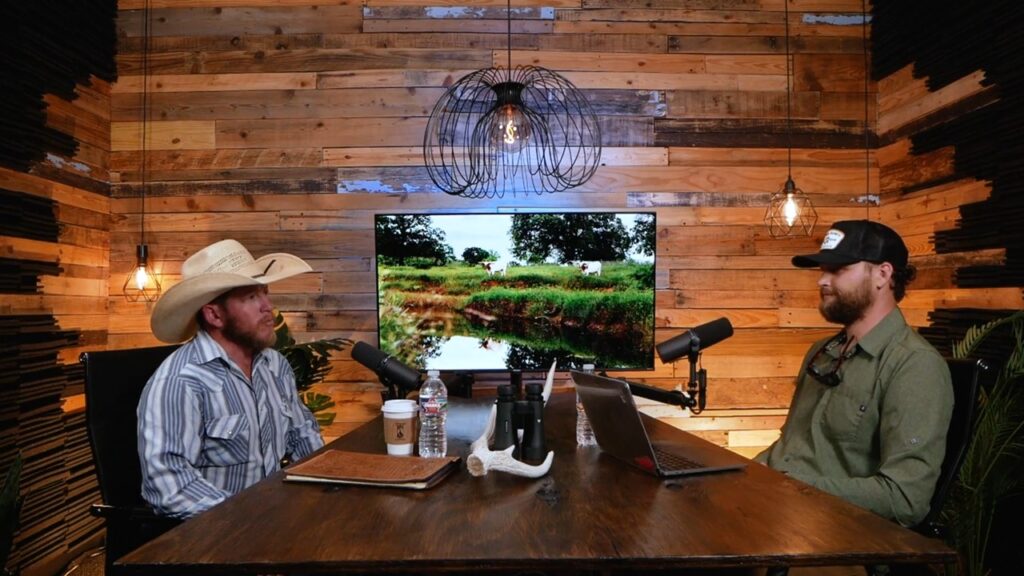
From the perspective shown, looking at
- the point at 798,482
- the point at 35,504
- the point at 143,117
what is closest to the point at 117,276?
the point at 143,117

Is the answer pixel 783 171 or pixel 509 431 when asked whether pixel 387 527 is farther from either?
pixel 783 171

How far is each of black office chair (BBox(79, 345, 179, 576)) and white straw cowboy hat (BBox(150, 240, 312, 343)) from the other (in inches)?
7.2

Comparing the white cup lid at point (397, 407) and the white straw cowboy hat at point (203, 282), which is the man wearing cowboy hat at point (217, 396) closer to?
the white straw cowboy hat at point (203, 282)

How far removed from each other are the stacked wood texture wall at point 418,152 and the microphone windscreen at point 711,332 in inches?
76.2

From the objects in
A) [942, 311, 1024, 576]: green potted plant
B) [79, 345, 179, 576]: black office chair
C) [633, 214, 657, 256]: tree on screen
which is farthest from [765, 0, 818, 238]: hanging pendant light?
[79, 345, 179, 576]: black office chair

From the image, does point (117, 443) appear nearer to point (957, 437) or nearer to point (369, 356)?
point (369, 356)

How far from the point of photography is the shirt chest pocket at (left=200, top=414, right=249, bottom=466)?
6.36 ft

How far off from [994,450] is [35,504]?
3.89m

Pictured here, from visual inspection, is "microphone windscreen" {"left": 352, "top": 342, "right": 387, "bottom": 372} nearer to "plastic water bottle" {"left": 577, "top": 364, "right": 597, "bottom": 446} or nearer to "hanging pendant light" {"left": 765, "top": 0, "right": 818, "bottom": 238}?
"plastic water bottle" {"left": 577, "top": 364, "right": 597, "bottom": 446}

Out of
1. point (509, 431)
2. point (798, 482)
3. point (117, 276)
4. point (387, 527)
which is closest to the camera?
point (387, 527)

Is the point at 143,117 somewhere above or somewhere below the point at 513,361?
above

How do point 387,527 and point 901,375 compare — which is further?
Answer: point 901,375

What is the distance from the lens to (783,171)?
12.6 feet

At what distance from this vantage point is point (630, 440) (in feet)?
5.21
